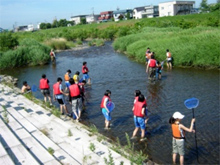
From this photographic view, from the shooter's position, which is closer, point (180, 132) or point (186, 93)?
point (180, 132)

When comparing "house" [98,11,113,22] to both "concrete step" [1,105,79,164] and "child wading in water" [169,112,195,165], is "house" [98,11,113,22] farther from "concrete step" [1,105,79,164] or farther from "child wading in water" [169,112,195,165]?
"child wading in water" [169,112,195,165]

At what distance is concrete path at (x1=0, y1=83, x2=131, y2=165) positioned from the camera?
24.3 feet

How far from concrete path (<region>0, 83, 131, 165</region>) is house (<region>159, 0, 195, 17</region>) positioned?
8385cm

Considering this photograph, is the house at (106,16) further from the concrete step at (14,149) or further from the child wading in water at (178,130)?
the child wading in water at (178,130)

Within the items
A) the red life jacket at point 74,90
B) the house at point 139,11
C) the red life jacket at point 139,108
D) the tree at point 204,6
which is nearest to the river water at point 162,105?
the red life jacket at point 139,108

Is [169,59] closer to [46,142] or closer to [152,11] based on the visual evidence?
[46,142]

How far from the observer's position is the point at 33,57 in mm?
31734

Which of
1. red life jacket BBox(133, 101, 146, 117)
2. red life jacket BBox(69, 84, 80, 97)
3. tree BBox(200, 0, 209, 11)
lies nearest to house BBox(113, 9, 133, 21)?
tree BBox(200, 0, 209, 11)

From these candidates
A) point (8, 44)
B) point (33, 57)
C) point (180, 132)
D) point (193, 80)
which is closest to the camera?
point (180, 132)

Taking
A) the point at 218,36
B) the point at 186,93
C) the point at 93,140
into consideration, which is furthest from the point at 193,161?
the point at 218,36

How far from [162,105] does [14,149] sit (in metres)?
7.86

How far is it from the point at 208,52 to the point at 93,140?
14.9 meters

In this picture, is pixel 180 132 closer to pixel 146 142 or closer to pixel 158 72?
pixel 146 142

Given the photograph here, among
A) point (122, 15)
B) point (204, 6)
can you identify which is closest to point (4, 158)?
point (204, 6)
